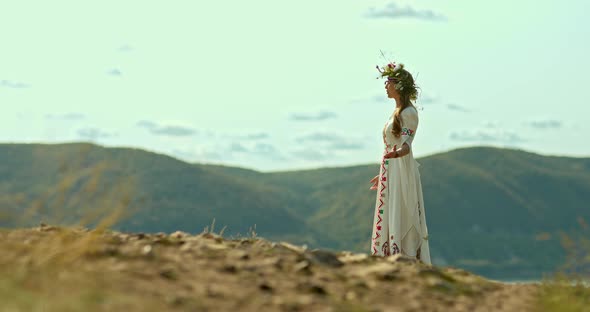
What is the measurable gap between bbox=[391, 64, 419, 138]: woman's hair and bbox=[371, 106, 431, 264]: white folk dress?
87mm

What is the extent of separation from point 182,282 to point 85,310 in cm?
139

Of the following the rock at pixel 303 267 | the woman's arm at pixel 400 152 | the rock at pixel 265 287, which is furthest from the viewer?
the woman's arm at pixel 400 152

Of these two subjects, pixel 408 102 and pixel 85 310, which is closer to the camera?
pixel 85 310

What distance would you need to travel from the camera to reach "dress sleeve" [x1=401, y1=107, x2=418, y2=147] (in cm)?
1184

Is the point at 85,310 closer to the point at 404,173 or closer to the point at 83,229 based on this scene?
the point at 83,229

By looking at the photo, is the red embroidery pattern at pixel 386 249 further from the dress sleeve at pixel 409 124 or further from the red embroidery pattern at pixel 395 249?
the dress sleeve at pixel 409 124

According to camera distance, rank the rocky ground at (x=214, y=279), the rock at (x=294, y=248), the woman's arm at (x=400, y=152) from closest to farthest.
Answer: the rocky ground at (x=214, y=279) < the rock at (x=294, y=248) < the woman's arm at (x=400, y=152)

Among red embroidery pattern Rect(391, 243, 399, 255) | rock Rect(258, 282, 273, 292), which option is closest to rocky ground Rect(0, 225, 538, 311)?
rock Rect(258, 282, 273, 292)

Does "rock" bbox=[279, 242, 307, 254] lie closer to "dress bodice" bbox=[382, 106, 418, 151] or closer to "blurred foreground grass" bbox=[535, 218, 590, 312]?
"blurred foreground grass" bbox=[535, 218, 590, 312]

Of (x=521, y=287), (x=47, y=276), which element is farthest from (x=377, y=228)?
(x=47, y=276)

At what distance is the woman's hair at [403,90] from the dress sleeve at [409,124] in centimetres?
7

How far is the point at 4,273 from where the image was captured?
5980mm

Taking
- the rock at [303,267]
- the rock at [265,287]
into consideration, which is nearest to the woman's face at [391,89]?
the rock at [303,267]

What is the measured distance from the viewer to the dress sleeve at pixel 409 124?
11.8 metres
